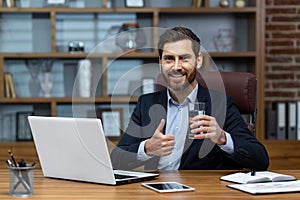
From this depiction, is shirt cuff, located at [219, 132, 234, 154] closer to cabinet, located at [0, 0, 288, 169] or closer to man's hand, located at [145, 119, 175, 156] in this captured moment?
man's hand, located at [145, 119, 175, 156]

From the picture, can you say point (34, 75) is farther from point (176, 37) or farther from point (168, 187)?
point (168, 187)

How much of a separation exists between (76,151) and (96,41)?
2.63m

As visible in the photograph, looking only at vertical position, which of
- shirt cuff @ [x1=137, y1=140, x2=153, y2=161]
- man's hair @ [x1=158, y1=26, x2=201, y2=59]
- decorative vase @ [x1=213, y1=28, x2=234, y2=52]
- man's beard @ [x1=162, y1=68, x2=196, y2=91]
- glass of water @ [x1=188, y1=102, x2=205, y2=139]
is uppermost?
man's hair @ [x1=158, y1=26, x2=201, y2=59]

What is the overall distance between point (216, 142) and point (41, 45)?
8.48ft

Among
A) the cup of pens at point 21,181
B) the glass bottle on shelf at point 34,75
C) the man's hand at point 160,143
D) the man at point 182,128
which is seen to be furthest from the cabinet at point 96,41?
the cup of pens at point 21,181

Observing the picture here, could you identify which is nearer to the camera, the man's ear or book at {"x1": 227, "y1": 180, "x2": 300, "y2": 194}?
book at {"x1": 227, "y1": 180, "x2": 300, "y2": 194}

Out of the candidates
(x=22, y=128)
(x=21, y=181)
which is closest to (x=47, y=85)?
(x=22, y=128)

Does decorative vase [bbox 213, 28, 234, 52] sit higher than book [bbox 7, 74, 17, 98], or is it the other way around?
decorative vase [bbox 213, 28, 234, 52]

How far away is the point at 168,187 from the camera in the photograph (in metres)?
1.96

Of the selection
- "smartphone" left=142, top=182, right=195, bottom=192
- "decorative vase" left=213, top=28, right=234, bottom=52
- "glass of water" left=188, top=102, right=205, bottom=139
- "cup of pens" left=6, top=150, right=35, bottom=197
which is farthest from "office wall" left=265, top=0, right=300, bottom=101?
"cup of pens" left=6, top=150, right=35, bottom=197

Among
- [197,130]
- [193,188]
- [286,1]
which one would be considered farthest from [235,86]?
[286,1]

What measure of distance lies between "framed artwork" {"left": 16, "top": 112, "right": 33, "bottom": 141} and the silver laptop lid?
2.34 m

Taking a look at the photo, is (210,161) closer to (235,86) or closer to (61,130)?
(235,86)

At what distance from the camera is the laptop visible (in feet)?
6.43
